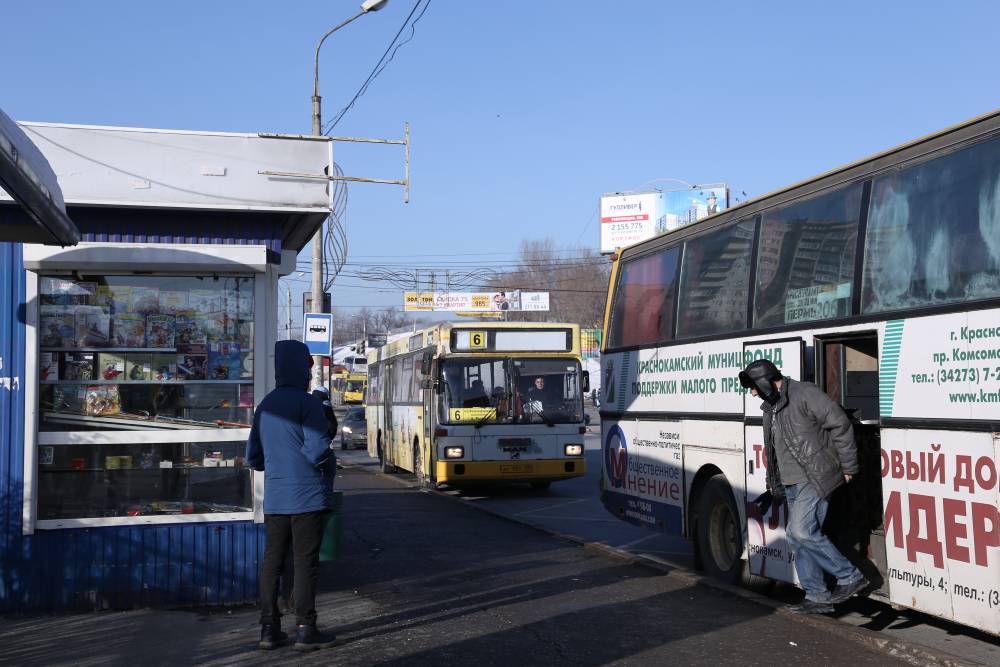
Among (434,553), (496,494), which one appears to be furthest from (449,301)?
(434,553)

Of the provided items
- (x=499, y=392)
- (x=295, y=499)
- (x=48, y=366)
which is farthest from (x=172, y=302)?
(x=499, y=392)

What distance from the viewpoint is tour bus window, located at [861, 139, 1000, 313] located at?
6309mm

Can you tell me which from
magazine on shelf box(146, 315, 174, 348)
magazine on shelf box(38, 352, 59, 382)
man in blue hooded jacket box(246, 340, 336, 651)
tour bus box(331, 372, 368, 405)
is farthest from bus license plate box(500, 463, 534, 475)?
tour bus box(331, 372, 368, 405)

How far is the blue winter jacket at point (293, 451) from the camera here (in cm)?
698

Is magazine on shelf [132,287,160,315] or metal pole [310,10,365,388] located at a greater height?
metal pole [310,10,365,388]

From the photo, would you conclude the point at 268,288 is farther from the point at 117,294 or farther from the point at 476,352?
the point at 476,352

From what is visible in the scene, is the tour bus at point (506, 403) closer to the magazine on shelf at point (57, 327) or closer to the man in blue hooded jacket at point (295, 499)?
the magazine on shelf at point (57, 327)

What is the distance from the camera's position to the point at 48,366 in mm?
8297

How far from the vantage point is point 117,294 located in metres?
8.59

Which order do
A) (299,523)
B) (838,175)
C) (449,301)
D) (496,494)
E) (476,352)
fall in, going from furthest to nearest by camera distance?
(449,301) → (496,494) → (476,352) → (838,175) → (299,523)

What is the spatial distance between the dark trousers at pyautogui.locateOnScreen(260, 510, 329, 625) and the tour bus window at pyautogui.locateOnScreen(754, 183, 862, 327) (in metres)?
3.93

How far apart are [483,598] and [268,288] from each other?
10.2 feet

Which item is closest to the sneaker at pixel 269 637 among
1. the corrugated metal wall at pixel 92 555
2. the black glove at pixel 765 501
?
the corrugated metal wall at pixel 92 555

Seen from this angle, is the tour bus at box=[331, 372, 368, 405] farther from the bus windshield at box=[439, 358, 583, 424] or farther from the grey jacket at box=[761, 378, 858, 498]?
the grey jacket at box=[761, 378, 858, 498]
